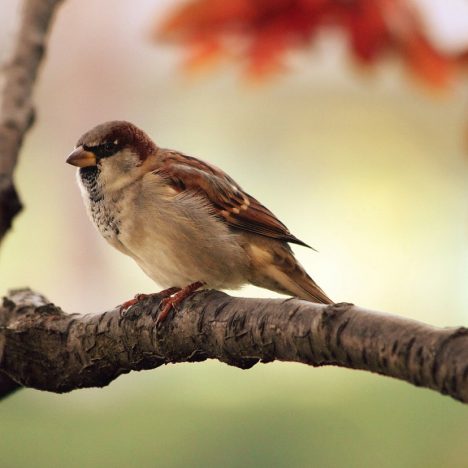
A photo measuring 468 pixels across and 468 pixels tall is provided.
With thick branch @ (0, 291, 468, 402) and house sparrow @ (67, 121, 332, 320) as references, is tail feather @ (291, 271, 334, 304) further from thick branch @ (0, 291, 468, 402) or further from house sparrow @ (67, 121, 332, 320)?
thick branch @ (0, 291, 468, 402)

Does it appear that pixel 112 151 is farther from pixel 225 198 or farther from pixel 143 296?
pixel 143 296

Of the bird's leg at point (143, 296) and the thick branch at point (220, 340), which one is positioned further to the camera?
the bird's leg at point (143, 296)

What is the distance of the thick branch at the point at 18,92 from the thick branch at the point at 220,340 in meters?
0.15

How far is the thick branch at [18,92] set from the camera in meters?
1.29

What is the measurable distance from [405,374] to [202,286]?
2.53ft

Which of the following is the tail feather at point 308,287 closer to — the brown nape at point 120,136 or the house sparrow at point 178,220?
the house sparrow at point 178,220

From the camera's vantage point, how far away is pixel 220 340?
38.5 inches

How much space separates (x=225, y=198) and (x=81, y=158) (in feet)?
0.86

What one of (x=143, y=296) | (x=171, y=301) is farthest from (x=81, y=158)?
(x=171, y=301)

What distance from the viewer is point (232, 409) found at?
6.44 ft

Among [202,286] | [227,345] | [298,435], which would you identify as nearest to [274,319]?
[227,345]

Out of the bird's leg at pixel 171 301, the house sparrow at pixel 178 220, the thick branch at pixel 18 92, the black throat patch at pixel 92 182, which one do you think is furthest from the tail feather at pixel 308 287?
the thick branch at pixel 18 92

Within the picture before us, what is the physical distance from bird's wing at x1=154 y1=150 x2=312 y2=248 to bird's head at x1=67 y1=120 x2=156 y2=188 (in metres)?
0.05

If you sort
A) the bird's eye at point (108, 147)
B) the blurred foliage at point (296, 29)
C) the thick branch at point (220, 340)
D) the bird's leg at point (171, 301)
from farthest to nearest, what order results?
the bird's eye at point (108, 147) < the blurred foliage at point (296, 29) < the bird's leg at point (171, 301) < the thick branch at point (220, 340)
